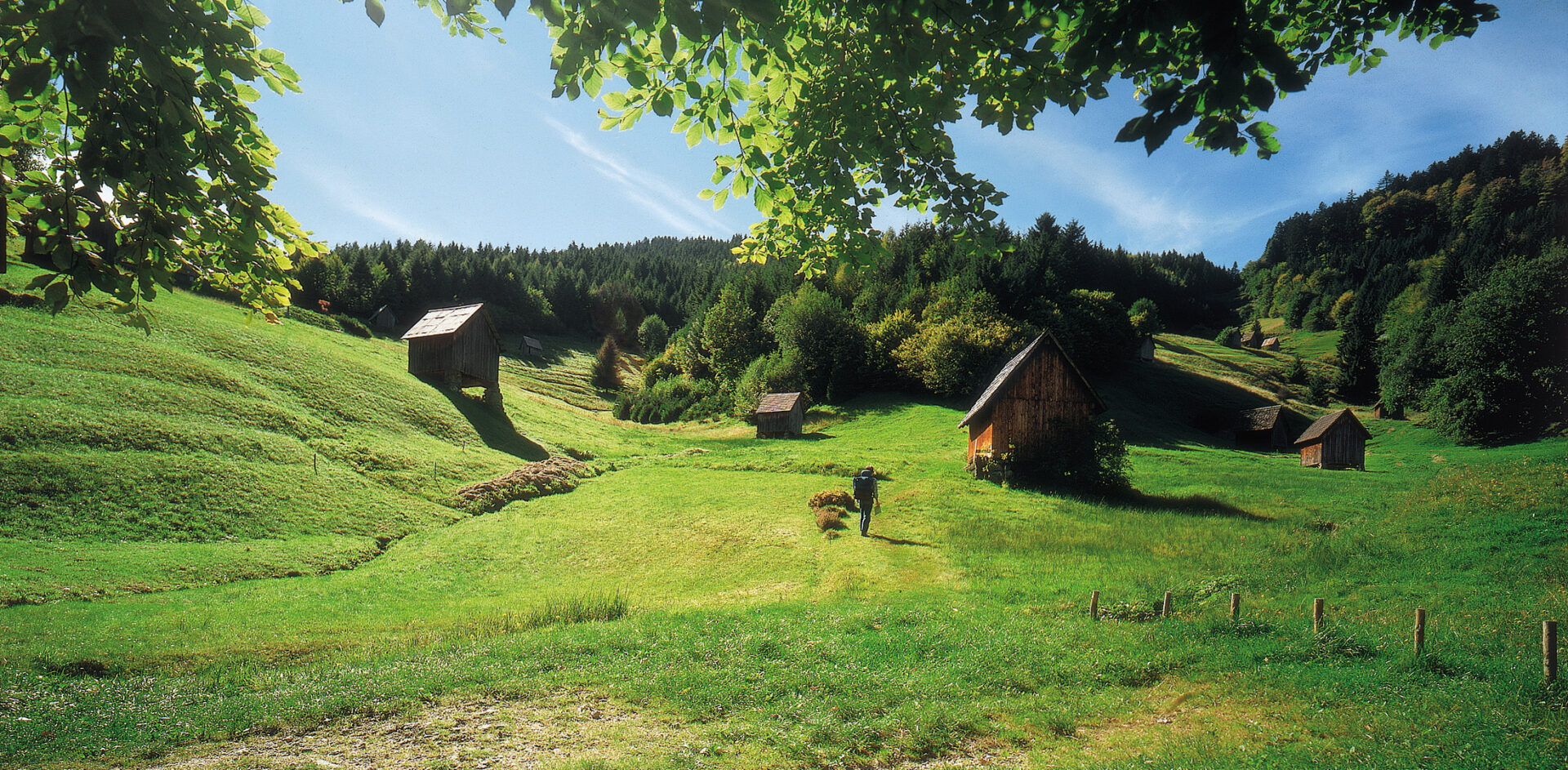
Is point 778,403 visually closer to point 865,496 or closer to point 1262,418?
point 865,496

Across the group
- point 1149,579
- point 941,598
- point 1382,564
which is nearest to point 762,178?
point 941,598

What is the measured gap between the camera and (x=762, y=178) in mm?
5691

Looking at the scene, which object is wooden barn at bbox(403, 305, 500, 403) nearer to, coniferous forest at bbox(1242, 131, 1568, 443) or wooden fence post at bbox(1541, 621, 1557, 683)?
wooden fence post at bbox(1541, 621, 1557, 683)

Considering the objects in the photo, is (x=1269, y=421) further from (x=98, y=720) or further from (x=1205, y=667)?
(x=98, y=720)

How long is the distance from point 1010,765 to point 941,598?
25.0 feet

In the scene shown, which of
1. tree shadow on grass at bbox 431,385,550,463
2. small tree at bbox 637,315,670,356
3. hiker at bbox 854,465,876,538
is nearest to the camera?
hiker at bbox 854,465,876,538

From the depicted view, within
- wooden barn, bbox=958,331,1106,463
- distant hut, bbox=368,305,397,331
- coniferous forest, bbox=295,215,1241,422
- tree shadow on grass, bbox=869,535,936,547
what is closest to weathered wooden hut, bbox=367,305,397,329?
distant hut, bbox=368,305,397,331

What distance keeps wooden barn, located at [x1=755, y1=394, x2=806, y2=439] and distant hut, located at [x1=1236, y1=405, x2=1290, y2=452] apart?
140ft

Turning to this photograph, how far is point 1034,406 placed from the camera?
103ft

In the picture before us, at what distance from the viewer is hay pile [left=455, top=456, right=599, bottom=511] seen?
86.0 feet

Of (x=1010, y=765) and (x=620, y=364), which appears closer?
(x=1010, y=765)

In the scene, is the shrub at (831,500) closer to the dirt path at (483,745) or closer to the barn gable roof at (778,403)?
the dirt path at (483,745)

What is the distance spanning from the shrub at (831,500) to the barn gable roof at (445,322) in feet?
97.1

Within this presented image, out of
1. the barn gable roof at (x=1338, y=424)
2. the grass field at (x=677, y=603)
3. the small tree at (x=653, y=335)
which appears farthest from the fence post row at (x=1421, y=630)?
the small tree at (x=653, y=335)
